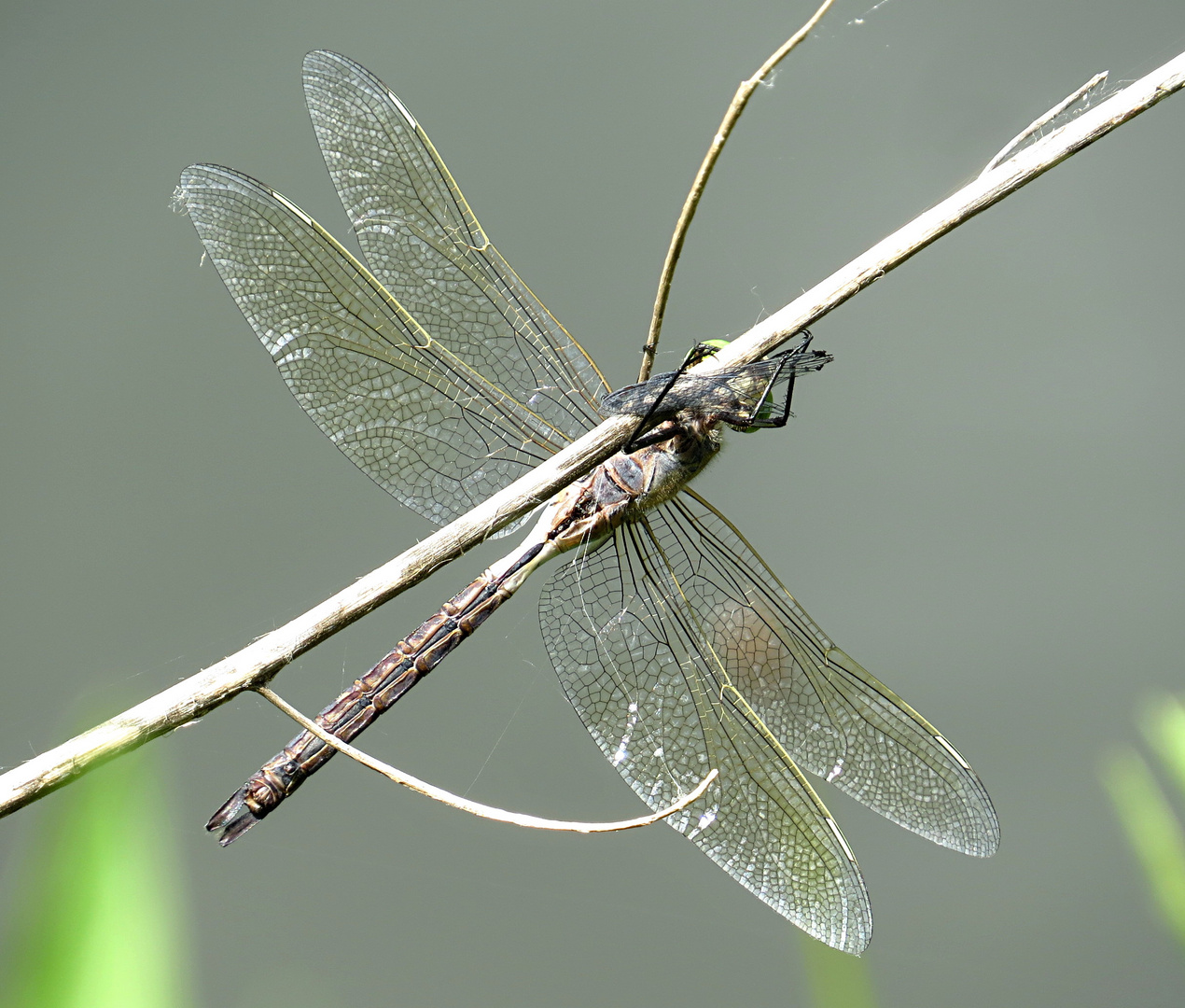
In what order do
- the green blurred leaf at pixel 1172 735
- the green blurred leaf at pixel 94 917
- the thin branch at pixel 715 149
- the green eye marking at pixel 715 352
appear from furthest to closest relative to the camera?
the green blurred leaf at pixel 1172 735
the green eye marking at pixel 715 352
the thin branch at pixel 715 149
the green blurred leaf at pixel 94 917

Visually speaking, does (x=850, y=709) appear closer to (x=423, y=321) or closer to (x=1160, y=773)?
(x=423, y=321)

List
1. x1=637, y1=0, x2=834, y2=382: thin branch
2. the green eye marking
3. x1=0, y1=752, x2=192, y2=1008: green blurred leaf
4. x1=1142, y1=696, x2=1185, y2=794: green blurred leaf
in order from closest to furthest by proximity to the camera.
A: x1=0, y1=752, x2=192, y2=1008: green blurred leaf, x1=637, y1=0, x2=834, y2=382: thin branch, the green eye marking, x1=1142, y1=696, x2=1185, y2=794: green blurred leaf

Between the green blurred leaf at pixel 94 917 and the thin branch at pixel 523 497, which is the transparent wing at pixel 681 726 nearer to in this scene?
Answer: the thin branch at pixel 523 497

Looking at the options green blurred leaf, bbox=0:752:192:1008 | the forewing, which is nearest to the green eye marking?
the forewing

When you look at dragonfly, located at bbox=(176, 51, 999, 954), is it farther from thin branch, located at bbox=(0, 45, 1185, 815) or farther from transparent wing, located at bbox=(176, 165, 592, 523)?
thin branch, located at bbox=(0, 45, 1185, 815)

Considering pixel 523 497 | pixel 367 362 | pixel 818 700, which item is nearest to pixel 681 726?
pixel 818 700

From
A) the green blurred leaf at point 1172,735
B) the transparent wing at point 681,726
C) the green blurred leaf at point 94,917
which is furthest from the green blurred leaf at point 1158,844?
the green blurred leaf at point 94,917

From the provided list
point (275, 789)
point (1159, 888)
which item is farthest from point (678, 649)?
point (1159, 888)
